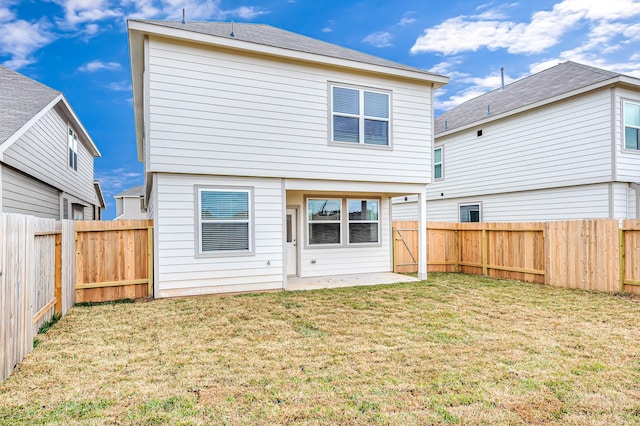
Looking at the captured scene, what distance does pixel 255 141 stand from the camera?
26.3 ft

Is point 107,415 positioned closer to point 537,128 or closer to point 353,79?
point 353,79

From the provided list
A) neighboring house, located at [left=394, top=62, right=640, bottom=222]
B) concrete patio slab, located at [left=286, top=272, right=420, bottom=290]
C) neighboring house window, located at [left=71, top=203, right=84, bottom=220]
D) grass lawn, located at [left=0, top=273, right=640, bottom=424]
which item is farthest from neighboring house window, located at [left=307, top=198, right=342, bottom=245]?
neighboring house window, located at [left=71, top=203, right=84, bottom=220]

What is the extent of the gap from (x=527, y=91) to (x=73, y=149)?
18397 mm

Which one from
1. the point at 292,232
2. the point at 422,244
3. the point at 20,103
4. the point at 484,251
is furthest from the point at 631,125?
the point at 20,103

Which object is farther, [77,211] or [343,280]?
[77,211]

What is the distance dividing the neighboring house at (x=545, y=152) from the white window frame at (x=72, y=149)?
1374 cm

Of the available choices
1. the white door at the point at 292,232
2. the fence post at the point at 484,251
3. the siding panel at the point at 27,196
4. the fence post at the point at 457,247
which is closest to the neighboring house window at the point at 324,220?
the white door at the point at 292,232

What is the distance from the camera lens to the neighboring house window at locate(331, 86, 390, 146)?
878cm

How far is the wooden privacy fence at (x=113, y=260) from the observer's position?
714cm

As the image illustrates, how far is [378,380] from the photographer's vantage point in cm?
334

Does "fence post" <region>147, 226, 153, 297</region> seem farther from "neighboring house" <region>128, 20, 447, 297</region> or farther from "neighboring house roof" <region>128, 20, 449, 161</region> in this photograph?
"neighboring house roof" <region>128, 20, 449, 161</region>

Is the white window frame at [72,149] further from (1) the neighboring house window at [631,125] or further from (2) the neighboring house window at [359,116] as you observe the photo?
→ (1) the neighboring house window at [631,125]

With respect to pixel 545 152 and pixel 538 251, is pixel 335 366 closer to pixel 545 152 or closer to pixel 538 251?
pixel 538 251

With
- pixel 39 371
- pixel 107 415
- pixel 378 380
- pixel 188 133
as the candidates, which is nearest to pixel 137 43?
pixel 188 133
